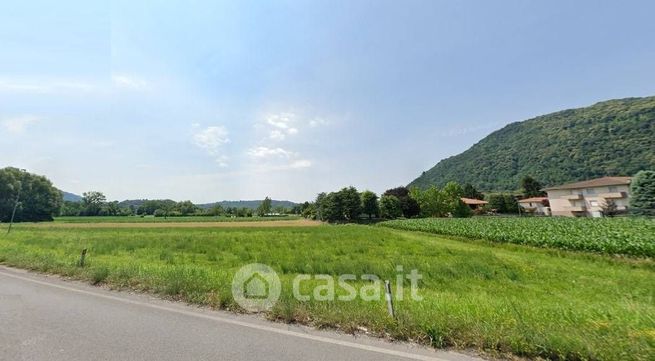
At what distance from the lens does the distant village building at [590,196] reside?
58188mm

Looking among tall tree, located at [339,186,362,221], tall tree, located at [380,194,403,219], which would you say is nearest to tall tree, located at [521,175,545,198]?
tall tree, located at [380,194,403,219]

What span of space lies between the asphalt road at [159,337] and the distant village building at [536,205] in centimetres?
10204

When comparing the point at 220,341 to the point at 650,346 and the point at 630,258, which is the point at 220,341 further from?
the point at 630,258

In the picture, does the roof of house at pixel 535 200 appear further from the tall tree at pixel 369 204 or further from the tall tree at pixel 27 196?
the tall tree at pixel 27 196

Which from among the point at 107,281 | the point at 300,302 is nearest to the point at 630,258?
the point at 300,302

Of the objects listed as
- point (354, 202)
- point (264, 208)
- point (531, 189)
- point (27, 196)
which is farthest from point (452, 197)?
point (27, 196)

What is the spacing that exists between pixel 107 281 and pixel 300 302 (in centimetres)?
587

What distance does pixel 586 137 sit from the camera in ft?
390

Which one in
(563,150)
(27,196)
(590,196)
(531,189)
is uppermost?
(563,150)

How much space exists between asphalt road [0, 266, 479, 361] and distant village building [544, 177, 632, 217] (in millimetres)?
75727

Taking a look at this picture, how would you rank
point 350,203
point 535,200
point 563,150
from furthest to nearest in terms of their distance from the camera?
point 563,150 < point 535,200 < point 350,203

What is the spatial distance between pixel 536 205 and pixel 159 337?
10684cm

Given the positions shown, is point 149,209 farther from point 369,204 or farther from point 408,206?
point 408,206

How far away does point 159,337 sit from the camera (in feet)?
14.4
